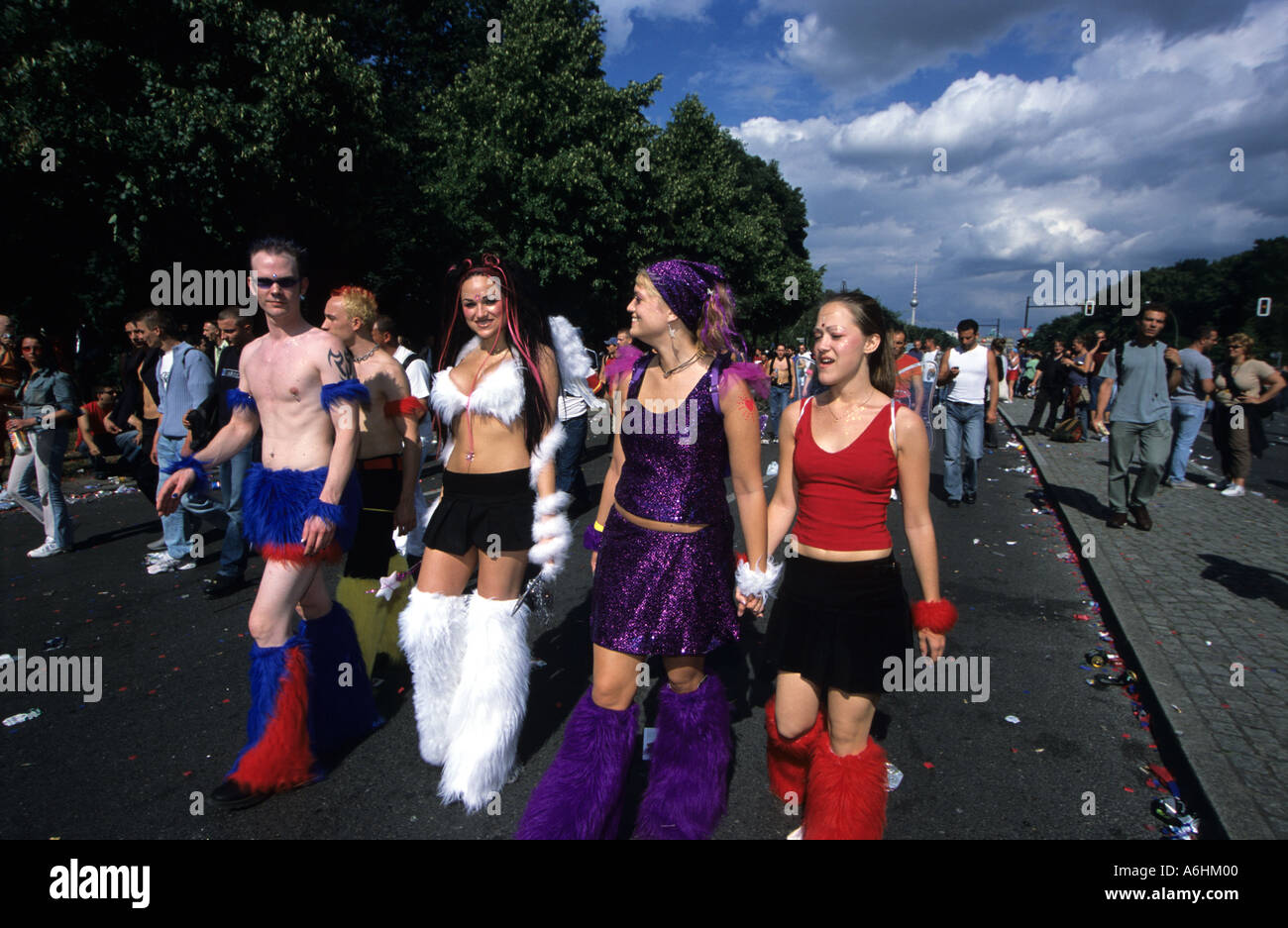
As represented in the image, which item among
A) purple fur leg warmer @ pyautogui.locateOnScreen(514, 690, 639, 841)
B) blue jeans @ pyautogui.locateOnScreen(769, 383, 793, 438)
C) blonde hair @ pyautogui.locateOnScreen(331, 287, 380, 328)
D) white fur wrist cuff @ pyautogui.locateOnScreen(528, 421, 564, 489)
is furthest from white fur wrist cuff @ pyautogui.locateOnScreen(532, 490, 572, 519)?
blue jeans @ pyautogui.locateOnScreen(769, 383, 793, 438)

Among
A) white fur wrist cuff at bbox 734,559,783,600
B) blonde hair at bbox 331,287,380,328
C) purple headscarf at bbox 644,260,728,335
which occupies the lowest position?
white fur wrist cuff at bbox 734,559,783,600

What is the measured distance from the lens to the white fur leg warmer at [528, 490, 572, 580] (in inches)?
123

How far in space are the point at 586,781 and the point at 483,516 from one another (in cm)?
118

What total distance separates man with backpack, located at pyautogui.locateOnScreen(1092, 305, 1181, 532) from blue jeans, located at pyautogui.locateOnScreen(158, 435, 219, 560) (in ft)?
27.4

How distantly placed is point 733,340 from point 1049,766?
247cm

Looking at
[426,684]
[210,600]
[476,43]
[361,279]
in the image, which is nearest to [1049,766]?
[426,684]

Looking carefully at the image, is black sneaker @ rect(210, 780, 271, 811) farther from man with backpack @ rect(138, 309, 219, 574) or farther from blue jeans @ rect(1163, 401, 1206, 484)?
blue jeans @ rect(1163, 401, 1206, 484)

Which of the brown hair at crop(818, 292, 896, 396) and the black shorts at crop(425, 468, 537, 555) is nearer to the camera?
the brown hair at crop(818, 292, 896, 396)

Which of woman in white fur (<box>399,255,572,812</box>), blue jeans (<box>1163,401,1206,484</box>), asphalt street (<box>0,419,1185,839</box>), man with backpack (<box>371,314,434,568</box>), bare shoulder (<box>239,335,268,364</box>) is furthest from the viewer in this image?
blue jeans (<box>1163,401,1206,484</box>)

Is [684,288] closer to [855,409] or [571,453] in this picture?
[855,409]

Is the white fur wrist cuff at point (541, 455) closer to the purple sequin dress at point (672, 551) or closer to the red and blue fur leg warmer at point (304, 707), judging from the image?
the purple sequin dress at point (672, 551)

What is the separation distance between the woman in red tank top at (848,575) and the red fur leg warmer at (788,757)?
0.04 feet

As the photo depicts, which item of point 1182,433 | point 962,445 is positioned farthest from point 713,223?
point 962,445
